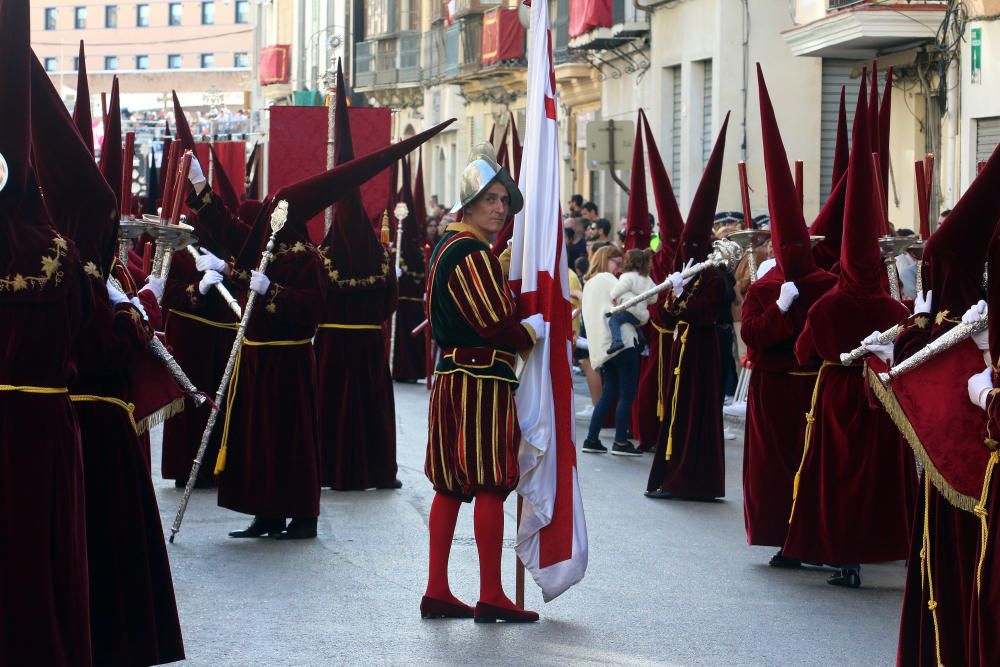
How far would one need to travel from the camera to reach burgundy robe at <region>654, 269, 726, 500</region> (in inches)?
441

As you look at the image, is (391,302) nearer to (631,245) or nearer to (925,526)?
(631,245)

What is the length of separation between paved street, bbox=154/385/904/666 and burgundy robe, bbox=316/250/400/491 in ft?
1.38

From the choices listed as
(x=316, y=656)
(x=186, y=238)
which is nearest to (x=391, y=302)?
(x=186, y=238)

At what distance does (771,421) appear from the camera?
910 centimetres

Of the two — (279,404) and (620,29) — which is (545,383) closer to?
(279,404)

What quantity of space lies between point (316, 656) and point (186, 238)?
2.05 m

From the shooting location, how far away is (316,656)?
683cm

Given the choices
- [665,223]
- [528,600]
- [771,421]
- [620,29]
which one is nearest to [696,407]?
[665,223]

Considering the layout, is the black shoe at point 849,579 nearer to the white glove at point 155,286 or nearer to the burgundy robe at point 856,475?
the burgundy robe at point 856,475

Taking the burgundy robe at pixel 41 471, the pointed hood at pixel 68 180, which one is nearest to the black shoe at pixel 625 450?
the pointed hood at pixel 68 180

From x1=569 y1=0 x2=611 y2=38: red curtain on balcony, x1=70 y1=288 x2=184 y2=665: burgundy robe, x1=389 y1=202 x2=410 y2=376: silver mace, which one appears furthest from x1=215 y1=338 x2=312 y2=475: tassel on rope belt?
x1=569 y1=0 x2=611 y2=38: red curtain on balcony

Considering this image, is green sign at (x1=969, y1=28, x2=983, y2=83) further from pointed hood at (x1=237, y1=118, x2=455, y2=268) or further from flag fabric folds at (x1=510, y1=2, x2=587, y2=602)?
flag fabric folds at (x1=510, y1=2, x2=587, y2=602)

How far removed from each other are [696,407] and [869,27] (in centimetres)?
944

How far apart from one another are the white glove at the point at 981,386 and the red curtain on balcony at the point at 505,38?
3193 centimetres
